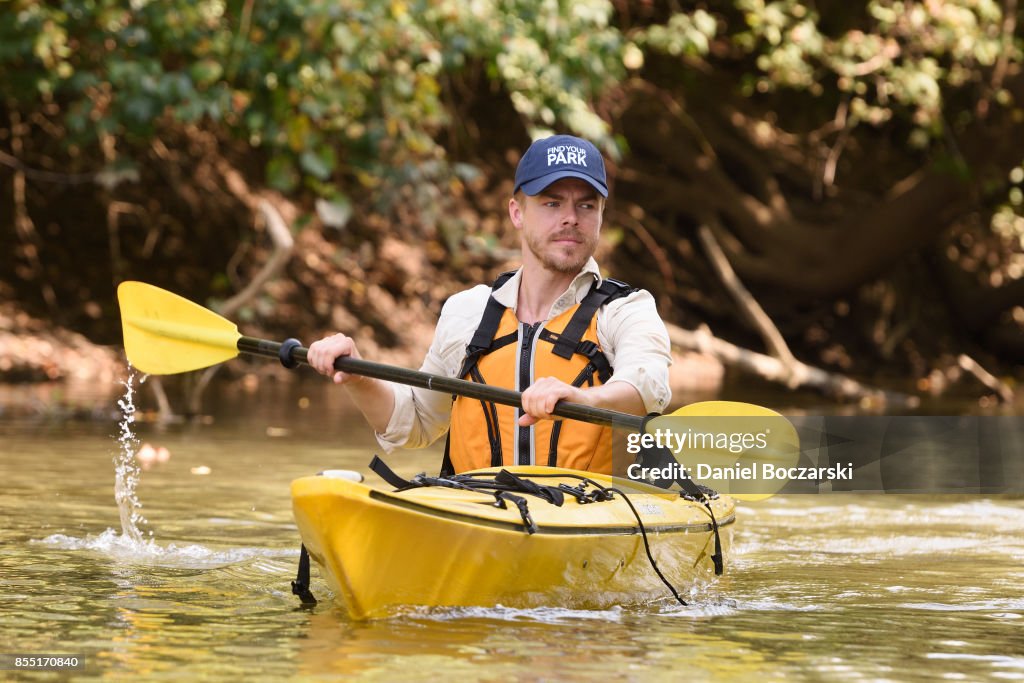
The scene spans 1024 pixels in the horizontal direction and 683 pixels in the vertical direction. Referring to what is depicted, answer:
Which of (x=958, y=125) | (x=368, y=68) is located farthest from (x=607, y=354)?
(x=958, y=125)

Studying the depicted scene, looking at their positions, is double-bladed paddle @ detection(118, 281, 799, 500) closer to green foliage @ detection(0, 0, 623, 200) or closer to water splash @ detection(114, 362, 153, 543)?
water splash @ detection(114, 362, 153, 543)

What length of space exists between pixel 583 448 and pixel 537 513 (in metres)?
0.52

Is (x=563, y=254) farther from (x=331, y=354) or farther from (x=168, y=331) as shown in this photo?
(x=168, y=331)

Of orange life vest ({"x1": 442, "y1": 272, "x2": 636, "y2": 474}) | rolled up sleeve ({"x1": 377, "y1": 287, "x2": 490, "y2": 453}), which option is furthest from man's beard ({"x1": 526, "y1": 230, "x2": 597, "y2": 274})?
rolled up sleeve ({"x1": 377, "y1": 287, "x2": 490, "y2": 453})

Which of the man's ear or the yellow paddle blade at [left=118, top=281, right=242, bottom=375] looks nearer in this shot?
the man's ear

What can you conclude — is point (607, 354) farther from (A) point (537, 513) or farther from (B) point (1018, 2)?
(B) point (1018, 2)

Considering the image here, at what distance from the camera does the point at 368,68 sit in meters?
8.64

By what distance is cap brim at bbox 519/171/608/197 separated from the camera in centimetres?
387

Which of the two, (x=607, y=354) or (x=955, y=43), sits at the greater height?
(x=955, y=43)

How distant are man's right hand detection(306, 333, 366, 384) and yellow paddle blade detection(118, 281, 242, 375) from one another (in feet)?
2.37

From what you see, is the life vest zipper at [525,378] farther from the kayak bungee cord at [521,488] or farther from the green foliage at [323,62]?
the green foliage at [323,62]

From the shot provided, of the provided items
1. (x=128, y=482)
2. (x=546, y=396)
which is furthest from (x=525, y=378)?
(x=128, y=482)

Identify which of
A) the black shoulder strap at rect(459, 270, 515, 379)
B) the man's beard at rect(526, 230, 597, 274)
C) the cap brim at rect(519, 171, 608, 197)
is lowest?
the black shoulder strap at rect(459, 270, 515, 379)

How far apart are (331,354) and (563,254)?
676 mm
